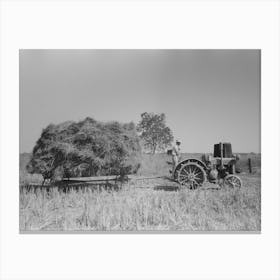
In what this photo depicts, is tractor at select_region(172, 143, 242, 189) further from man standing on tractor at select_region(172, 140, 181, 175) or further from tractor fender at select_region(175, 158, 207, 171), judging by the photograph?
man standing on tractor at select_region(172, 140, 181, 175)

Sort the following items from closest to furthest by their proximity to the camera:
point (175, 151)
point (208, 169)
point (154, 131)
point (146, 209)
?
point (146, 209)
point (154, 131)
point (175, 151)
point (208, 169)

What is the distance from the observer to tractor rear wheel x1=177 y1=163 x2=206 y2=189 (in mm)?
4613

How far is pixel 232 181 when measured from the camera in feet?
15.4

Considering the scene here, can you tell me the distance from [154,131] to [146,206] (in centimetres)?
116

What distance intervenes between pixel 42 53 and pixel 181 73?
2.20 metres

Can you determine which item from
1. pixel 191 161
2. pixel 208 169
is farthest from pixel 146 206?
pixel 208 169

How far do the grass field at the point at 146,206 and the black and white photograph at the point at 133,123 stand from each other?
17 mm

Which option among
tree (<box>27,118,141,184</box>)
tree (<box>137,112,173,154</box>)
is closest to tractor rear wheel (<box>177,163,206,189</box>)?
tree (<box>137,112,173,154</box>)

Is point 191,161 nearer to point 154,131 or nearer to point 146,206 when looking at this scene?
point 154,131

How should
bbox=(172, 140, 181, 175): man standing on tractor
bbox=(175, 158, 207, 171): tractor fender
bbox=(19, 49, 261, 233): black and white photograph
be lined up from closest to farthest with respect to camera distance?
1. bbox=(19, 49, 261, 233): black and white photograph
2. bbox=(172, 140, 181, 175): man standing on tractor
3. bbox=(175, 158, 207, 171): tractor fender

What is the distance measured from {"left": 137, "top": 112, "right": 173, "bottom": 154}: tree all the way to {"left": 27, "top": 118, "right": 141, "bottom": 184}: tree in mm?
153
